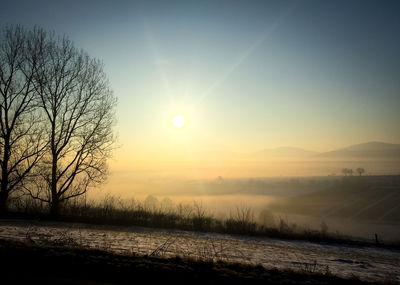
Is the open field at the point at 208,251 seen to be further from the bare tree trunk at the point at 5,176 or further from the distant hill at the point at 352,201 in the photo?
the distant hill at the point at 352,201

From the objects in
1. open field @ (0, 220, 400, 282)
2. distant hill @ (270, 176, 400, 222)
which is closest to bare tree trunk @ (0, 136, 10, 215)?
open field @ (0, 220, 400, 282)

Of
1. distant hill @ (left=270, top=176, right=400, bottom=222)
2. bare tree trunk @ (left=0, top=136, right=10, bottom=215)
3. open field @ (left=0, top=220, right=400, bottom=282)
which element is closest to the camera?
open field @ (left=0, top=220, right=400, bottom=282)

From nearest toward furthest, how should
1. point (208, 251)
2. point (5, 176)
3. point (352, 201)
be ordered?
point (208, 251), point (5, 176), point (352, 201)

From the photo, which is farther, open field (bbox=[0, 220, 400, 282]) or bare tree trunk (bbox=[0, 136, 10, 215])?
bare tree trunk (bbox=[0, 136, 10, 215])

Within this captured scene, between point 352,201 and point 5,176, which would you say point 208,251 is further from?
point 352,201

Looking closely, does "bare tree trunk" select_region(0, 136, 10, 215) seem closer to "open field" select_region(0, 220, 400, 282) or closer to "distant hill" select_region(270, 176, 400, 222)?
"open field" select_region(0, 220, 400, 282)

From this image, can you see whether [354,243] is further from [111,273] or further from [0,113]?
[0,113]

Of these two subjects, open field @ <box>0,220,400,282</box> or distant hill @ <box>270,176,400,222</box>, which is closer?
open field @ <box>0,220,400,282</box>

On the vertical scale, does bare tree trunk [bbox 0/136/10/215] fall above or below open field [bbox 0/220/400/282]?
above

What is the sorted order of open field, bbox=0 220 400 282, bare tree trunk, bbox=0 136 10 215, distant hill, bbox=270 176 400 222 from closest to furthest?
open field, bbox=0 220 400 282
bare tree trunk, bbox=0 136 10 215
distant hill, bbox=270 176 400 222

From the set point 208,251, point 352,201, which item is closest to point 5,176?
point 208,251

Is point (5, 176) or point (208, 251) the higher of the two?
point (5, 176)

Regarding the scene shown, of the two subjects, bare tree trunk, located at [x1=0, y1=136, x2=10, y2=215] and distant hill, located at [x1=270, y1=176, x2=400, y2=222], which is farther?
distant hill, located at [x1=270, y1=176, x2=400, y2=222]

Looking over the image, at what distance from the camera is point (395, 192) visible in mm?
137500
